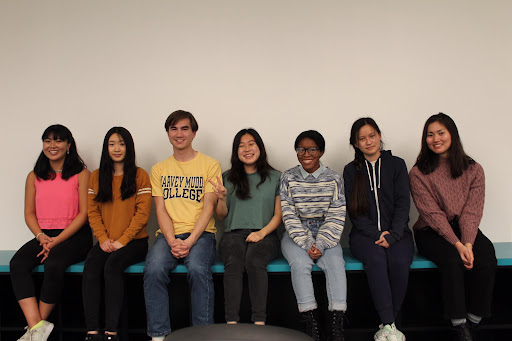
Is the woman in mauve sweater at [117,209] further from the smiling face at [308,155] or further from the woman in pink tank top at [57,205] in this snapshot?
the smiling face at [308,155]

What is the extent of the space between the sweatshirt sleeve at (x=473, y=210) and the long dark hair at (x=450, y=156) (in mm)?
93

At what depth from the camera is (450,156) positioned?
279 cm

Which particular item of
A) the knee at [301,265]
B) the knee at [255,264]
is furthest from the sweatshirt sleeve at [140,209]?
the knee at [301,265]

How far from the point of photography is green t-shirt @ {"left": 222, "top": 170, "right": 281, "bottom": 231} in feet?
9.35

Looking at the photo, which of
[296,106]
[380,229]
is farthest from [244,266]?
[296,106]

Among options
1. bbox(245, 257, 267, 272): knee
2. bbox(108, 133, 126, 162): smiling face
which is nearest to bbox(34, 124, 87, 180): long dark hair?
bbox(108, 133, 126, 162): smiling face

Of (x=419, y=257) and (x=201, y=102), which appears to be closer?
(x=419, y=257)

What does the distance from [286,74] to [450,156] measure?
1.29 m

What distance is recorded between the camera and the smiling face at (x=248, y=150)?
2902 millimetres

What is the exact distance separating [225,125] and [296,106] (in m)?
0.55

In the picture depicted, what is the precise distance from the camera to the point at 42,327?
259 cm

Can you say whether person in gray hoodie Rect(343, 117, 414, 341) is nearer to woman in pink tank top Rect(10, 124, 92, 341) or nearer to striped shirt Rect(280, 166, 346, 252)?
striped shirt Rect(280, 166, 346, 252)

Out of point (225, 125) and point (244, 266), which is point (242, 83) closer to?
point (225, 125)

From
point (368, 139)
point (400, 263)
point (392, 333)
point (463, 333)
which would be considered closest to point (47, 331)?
point (392, 333)
